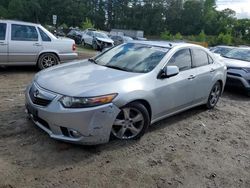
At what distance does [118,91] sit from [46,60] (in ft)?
18.6

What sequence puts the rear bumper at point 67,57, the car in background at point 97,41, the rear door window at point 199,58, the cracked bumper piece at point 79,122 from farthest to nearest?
the car in background at point 97,41
the rear bumper at point 67,57
the rear door window at point 199,58
the cracked bumper piece at point 79,122

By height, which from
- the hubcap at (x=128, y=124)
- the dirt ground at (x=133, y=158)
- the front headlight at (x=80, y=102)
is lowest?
the dirt ground at (x=133, y=158)

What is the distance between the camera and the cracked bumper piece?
3840 mm

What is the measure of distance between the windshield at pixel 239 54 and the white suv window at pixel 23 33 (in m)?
6.55

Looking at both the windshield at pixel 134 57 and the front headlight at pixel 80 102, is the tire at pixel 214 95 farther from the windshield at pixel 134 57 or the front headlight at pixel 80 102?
the front headlight at pixel 80 102

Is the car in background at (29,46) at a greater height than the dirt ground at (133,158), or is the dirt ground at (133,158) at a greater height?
the car in background at (29,46)

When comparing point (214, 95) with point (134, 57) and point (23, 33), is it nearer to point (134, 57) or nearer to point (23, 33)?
point (134, 57)

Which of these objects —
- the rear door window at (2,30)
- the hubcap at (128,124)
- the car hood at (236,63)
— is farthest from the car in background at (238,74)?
the rear door window at (2,30)

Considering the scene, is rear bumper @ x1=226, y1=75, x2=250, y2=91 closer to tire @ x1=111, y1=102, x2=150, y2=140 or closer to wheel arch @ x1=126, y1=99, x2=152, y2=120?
wheel arch @ x1=126, y1=99, x2=152, y2=120

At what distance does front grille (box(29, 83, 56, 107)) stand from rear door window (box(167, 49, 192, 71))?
2.14 metres

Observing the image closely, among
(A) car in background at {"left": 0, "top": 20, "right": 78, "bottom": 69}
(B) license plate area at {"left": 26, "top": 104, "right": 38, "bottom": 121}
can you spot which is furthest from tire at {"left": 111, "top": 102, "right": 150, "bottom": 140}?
(A) car in background at {"left": 0, "top": 20, "right": 78, "bottom": 69}

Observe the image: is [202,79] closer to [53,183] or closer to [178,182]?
[178,182]

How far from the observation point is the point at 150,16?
3642 inches

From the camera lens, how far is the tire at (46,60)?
29.7ft
